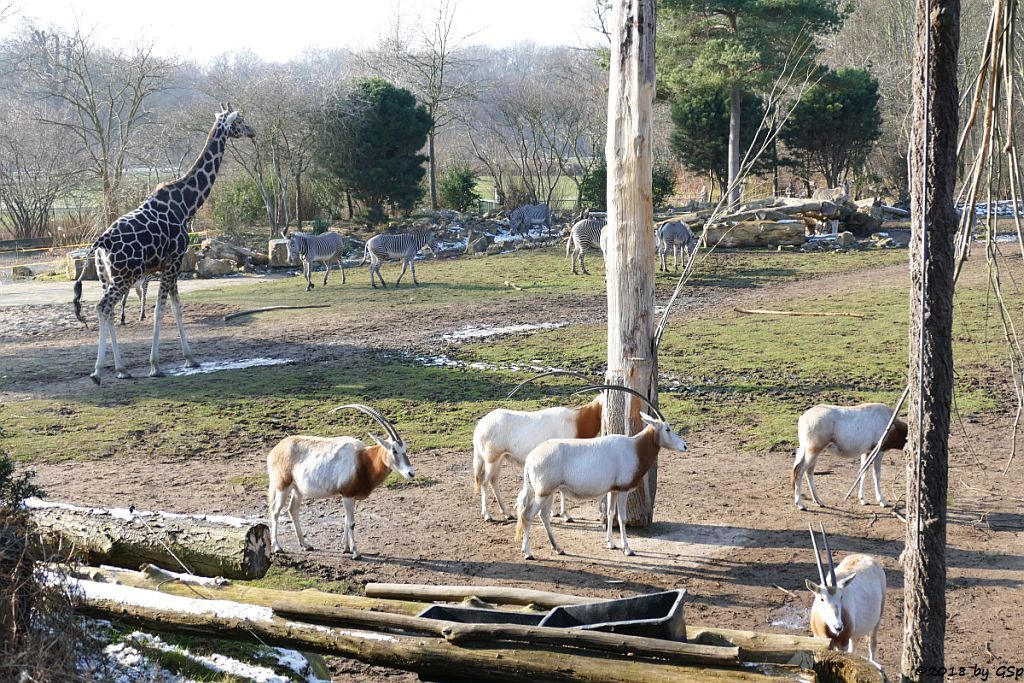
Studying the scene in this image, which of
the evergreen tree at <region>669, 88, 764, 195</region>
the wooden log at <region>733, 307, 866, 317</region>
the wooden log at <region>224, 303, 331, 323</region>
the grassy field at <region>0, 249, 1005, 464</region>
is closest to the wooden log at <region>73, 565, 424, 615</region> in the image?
the grassy field at <region>0, 249, 1005, 464</region>

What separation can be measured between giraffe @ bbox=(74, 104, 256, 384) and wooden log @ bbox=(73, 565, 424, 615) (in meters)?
8.55

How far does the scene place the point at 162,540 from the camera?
17.5 feet

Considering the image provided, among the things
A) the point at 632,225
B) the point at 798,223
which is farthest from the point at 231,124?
the point at 798,223

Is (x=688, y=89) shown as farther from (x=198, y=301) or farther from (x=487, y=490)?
(x=487, y=490)

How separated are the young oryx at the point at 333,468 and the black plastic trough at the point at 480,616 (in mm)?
2302

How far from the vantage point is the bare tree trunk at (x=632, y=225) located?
7.35m

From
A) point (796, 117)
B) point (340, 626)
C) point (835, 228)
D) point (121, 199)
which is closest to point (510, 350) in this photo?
point (340, 626)

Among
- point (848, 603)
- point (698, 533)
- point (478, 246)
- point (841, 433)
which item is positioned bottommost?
point (698, 533)

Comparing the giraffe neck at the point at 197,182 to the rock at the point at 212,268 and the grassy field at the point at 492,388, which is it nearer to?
the grassy field at the point at 492,388

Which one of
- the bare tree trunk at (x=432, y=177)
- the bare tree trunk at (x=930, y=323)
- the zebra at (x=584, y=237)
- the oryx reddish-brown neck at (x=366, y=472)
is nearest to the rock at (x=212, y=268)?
the zebra at (x=584, y=237)

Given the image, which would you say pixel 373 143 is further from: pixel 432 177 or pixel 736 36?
pixel 736 36

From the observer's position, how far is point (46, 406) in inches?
471

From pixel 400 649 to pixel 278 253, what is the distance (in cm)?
2251

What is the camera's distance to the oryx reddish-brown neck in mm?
7035
